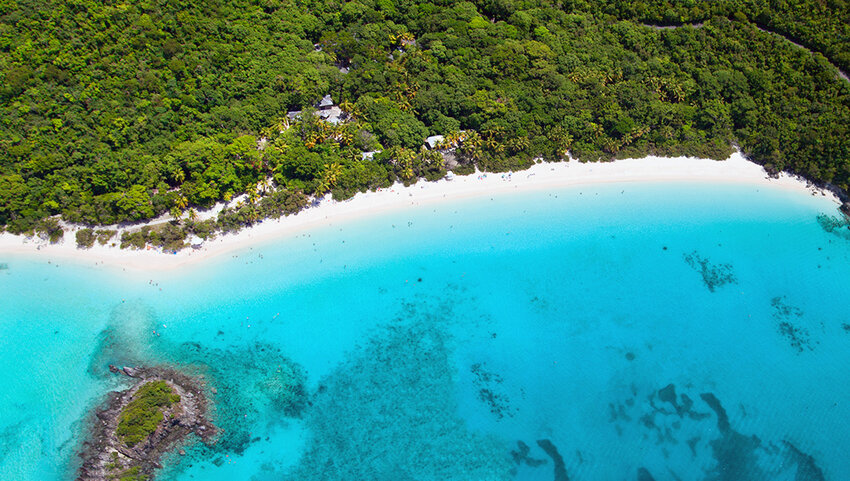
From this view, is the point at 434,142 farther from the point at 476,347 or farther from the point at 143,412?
the point at 143,412

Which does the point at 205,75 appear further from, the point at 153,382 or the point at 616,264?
the point at 616,264

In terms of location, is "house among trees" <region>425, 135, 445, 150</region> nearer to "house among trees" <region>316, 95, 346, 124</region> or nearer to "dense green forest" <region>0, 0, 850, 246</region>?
"dense green forest" <region>0, 0, 850, 246</region>

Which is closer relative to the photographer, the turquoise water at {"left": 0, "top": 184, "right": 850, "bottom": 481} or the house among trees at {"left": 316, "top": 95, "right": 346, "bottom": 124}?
the turquoise water at {"left": 0, "top": 184, "right": 850, "bottom": 481}

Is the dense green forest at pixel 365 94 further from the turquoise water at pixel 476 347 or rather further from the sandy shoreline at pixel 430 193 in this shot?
the turquoise water at pixel 476 347

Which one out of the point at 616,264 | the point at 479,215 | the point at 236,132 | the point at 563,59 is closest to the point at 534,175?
the point at 479,215

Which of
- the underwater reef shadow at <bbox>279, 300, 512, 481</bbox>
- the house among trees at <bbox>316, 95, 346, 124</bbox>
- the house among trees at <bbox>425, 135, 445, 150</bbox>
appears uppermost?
the house among trees at <bbox>316, 95, 346, 124</bbox>

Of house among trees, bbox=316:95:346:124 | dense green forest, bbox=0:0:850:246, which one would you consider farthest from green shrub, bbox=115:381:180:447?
house among trees, bbox=316:95:346:124

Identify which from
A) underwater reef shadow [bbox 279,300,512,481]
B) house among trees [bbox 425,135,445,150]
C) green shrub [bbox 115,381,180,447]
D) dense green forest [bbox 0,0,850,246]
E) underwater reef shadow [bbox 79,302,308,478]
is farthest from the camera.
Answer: house among trees [bbox 425,135,445,150]
